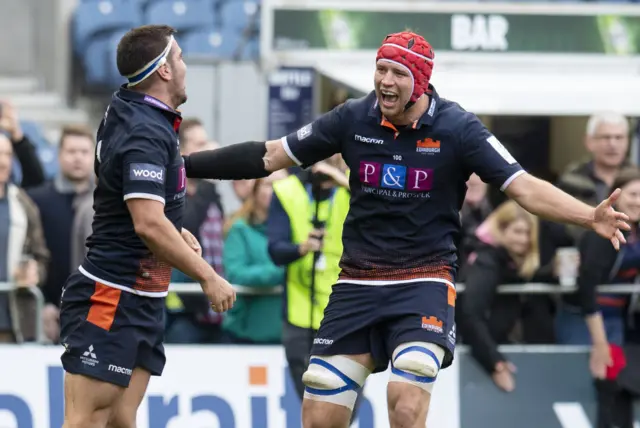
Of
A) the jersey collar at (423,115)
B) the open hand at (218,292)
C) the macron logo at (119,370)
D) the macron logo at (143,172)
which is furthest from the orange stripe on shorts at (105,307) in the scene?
the jersey collar at (423,115)

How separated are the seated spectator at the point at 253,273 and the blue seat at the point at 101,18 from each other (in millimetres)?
8707

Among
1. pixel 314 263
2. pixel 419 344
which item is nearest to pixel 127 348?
pixel 419 344

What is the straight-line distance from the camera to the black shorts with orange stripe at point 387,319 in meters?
6.98

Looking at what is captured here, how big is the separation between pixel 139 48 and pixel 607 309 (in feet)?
13.7

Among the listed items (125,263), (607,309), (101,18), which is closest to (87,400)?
(125,263)

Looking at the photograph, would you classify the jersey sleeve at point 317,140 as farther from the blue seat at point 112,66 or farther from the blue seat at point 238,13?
the blue seat at point 238,13

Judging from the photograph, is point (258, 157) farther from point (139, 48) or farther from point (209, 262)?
point (209, 262)

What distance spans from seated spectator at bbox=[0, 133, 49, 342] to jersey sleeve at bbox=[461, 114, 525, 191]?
340 centimetres

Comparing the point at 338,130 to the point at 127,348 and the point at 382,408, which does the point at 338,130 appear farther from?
the point at 382,408

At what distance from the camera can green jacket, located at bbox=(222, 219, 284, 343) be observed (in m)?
9.36

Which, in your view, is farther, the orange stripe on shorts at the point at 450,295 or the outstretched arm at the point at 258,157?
the outstretched arm at the point at 258,157

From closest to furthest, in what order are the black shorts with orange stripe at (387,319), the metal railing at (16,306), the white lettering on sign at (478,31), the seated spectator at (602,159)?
1. the black shorts with orange stripe at (387,319)
2. the metal railing at (16,306)
3. the seated spectator at (602,159)
4. the white lettering on sign at (478,31)

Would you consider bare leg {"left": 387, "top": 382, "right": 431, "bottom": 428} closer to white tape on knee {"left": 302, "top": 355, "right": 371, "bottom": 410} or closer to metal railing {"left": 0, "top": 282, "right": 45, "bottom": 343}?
white tape on knee {"left": 302, "top": 355, "right": 371, "bottom": 410}

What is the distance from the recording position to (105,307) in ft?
22.0
